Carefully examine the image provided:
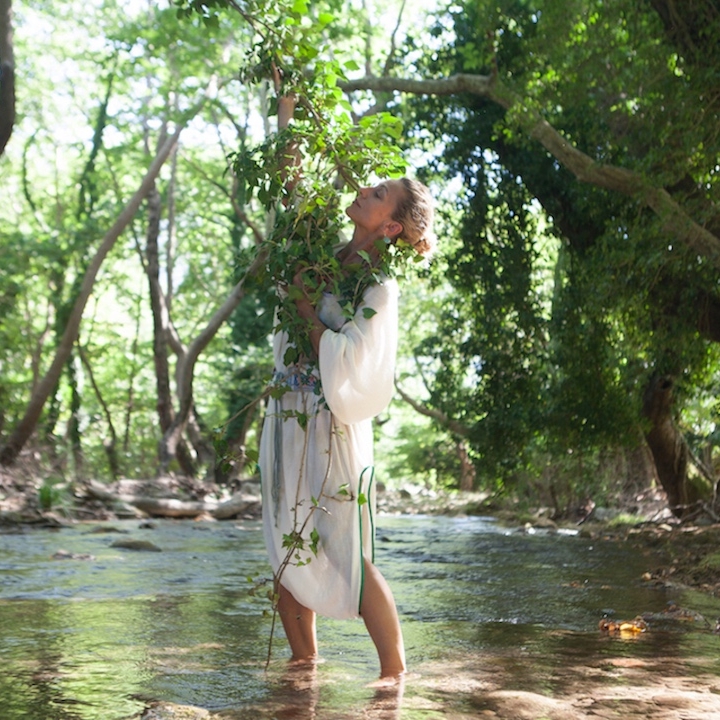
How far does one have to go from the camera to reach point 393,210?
A: 12.3 ft

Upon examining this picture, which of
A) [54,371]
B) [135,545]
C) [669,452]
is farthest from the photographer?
[54,371]

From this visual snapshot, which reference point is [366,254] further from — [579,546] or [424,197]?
[579,546]

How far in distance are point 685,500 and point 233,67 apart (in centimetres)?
1098

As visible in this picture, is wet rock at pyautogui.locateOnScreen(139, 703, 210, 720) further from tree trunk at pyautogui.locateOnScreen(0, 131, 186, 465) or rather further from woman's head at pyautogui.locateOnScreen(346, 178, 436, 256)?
tree trunk at pyautogui.locateOnScreen(0, 131, 186, 465)

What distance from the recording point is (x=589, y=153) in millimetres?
12477

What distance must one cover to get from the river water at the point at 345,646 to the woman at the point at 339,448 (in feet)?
0.68

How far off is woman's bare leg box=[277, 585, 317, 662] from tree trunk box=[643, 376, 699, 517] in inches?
407

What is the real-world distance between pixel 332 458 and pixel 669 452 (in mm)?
11149

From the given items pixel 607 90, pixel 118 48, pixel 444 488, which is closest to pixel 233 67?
pixel 118 48

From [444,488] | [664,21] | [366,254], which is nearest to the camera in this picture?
[366,254]

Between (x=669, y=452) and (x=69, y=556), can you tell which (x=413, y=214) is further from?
(x=669, y=452)

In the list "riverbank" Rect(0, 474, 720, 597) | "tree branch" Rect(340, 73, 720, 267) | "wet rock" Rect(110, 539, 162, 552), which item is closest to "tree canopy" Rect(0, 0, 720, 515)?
"tree branch" Rect(340, 73, 720, 267)

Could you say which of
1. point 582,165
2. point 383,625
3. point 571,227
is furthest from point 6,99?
point 571,227

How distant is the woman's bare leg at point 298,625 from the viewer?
3803 millimetres
